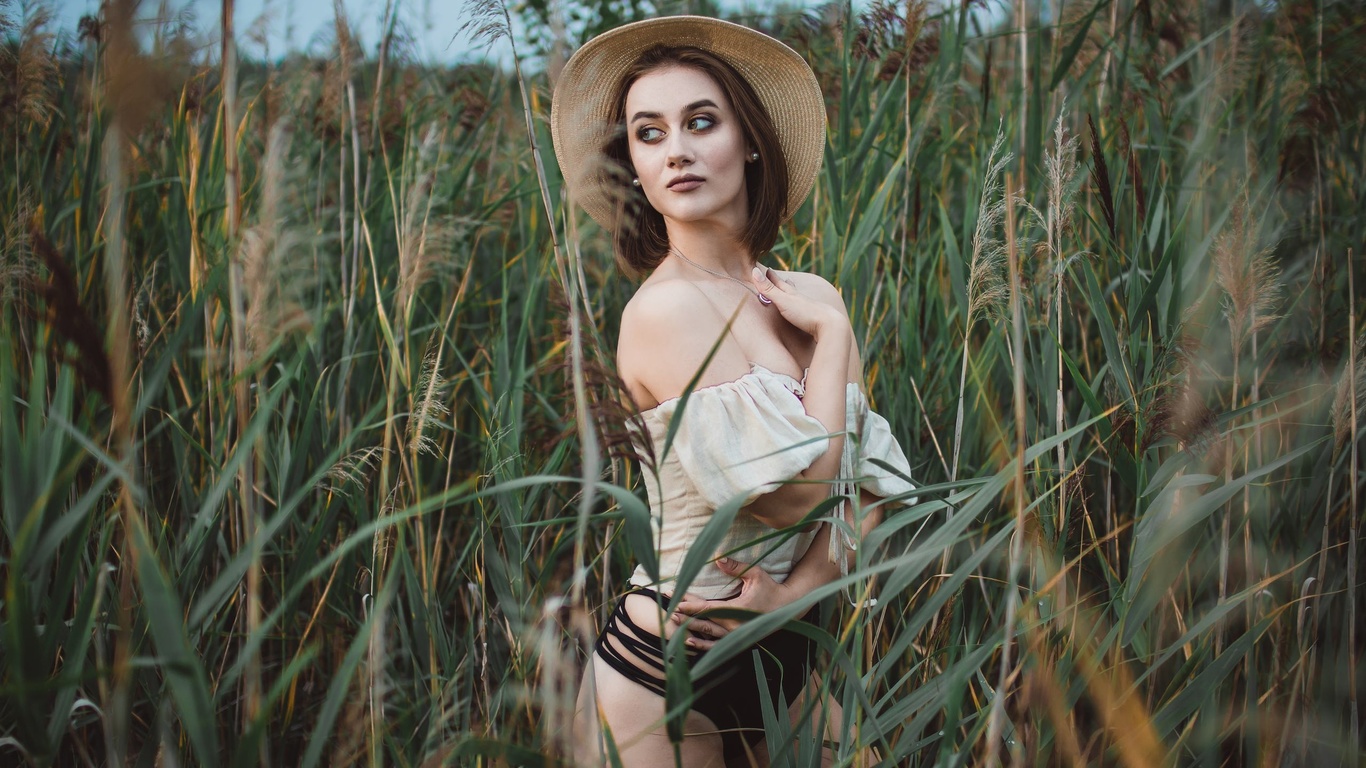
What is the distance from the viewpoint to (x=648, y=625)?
1246mm

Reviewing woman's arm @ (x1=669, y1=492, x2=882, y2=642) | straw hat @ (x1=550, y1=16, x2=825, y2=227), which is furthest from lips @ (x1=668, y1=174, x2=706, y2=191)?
woman's arm @ (x1=669, y1=492, x2=882, y2=642)

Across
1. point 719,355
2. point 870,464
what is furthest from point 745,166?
point 870,464

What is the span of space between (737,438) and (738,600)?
0.75 ft

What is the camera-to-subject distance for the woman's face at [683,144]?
1364 mm

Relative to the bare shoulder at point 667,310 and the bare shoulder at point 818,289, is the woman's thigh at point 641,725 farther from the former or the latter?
the bare shoulder at point 818,289

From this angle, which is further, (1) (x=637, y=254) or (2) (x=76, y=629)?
(1) (x=637, y=254)

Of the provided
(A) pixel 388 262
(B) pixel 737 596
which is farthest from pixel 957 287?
(A) pixel 388 262

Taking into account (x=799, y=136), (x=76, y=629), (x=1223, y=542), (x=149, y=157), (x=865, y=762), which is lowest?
(x=865, y=762)

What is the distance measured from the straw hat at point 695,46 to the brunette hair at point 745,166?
0.02m

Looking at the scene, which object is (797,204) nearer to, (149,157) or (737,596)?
(737,596)

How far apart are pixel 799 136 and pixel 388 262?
1.13 meters

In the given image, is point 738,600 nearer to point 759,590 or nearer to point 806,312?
point 759,590

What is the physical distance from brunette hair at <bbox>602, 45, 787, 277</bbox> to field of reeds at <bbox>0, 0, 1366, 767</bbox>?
0.53ft

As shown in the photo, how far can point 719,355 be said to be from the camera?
1.24 meters
